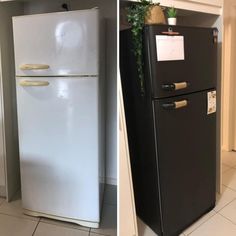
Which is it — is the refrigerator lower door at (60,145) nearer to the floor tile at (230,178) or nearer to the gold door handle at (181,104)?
the gold door handle at (181,104)

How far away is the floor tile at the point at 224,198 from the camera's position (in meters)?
2.09

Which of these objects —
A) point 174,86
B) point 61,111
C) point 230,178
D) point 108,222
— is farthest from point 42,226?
point 230,178

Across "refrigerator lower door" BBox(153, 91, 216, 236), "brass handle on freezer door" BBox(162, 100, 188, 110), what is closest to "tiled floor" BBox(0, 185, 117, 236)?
"refrigerator lower door" BBox(153, 91, 216, 236)

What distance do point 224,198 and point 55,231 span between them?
4.62 ft

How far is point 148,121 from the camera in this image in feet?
5.03

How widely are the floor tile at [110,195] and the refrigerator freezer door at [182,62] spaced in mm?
1120

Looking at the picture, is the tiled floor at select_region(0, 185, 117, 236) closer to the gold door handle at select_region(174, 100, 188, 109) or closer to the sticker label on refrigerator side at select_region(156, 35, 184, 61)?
the gold door handle at select_region(174, 100, 188, 109)

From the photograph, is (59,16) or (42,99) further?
(42,99)

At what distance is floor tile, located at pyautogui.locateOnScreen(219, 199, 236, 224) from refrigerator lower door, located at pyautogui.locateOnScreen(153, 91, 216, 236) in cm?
17

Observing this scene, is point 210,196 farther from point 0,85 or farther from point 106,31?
point 0,85

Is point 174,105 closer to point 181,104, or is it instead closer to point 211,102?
point 181,104

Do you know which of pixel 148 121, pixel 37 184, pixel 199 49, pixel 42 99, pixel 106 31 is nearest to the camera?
pixel 148 121

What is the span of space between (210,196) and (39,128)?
1369 mm

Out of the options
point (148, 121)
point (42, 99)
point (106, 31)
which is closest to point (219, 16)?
point (106, 31)
